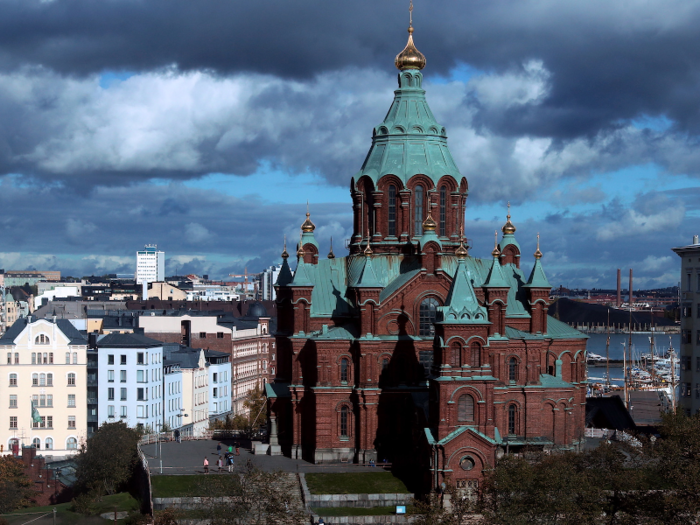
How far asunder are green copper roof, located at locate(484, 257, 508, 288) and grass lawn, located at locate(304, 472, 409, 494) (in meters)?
13.5

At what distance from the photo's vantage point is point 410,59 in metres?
82.5

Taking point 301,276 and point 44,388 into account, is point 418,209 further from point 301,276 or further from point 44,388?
point 44,388

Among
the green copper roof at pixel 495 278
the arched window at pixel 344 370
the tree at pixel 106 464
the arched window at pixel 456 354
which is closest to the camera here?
the arched window at pixel 456 354

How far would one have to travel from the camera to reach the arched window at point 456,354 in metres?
66.1

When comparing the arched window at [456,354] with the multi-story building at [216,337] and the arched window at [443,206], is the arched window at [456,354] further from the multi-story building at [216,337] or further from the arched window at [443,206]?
the multi-story building at [216,337]

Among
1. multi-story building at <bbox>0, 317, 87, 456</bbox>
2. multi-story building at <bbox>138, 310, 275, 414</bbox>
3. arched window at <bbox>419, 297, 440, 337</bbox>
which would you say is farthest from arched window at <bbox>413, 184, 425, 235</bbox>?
multi-story building at <bbox>138, 310, 275, 414</bbox>

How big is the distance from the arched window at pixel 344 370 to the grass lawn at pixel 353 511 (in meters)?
12.4

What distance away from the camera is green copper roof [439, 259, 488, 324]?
66.5 m

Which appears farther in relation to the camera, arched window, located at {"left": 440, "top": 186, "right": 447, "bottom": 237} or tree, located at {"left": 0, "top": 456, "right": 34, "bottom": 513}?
arched window, located at {"left": 440, "top": 186, "right": 447, "bottom": 237}

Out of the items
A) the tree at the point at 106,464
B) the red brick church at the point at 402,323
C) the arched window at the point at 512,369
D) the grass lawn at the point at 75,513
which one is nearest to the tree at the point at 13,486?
the grass lawn at the point at 75,513

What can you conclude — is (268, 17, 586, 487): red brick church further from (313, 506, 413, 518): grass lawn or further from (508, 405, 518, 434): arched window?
(313, 506, 413, 518): grass lawn

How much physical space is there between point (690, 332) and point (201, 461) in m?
33.3

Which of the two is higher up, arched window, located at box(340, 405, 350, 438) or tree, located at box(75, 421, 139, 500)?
arched window, located at box(340, 405, 350, 438)

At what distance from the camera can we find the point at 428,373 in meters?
74.8
